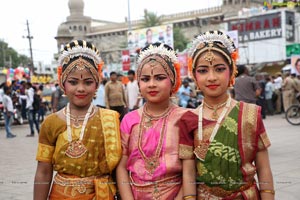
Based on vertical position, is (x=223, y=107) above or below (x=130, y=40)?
below

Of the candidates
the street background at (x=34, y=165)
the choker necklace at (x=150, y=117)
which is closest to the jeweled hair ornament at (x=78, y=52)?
the choker necklace at (x=150, y=117)

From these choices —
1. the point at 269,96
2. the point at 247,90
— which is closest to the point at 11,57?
the point at 269,96

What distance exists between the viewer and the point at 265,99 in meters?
15.5

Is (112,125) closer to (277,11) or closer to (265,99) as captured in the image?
(265,99)

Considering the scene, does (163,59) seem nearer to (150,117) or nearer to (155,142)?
(150,117)

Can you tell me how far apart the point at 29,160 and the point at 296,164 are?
15.5 feet

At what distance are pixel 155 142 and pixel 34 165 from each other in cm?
510

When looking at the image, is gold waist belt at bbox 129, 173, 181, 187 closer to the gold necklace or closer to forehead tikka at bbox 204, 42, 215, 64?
the gold necklace

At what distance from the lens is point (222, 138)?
226 centimetres

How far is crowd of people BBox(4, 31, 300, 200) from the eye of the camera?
2.25 m

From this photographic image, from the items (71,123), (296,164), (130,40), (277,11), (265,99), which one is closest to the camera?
(71,123)

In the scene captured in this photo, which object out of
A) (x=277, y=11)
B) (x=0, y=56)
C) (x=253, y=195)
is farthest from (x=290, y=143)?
(x=0, y=56)

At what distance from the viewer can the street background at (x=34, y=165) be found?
15.8 ft

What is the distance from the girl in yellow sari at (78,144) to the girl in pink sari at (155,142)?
10cm
